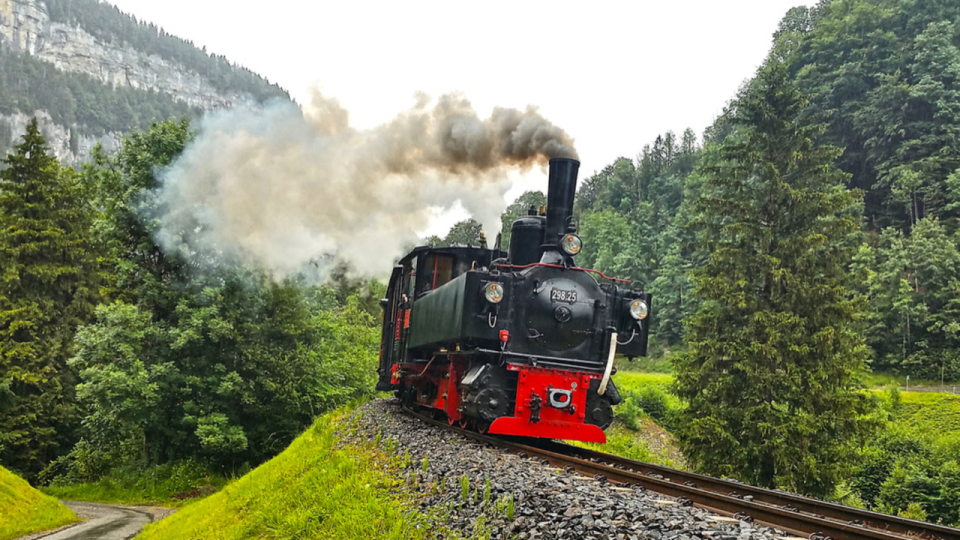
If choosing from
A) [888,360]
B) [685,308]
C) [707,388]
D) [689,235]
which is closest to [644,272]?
[689,235]

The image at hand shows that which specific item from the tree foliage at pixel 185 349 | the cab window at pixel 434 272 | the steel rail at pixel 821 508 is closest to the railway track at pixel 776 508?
the steel rail at pixel 821 508

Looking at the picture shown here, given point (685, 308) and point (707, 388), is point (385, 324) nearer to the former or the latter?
point (707, 388)

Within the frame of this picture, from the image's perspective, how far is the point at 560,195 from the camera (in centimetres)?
1058

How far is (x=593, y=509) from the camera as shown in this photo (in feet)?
17.0

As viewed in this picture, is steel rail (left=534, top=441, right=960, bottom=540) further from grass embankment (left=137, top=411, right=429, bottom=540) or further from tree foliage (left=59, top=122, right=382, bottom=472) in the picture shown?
tree foliage (left=59, top=122, right=382, bottom=472)

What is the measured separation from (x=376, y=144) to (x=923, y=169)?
49.0 meters

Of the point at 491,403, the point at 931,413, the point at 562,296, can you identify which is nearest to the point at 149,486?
the point at 491,403

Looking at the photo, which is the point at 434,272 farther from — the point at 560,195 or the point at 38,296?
the point at 38,296

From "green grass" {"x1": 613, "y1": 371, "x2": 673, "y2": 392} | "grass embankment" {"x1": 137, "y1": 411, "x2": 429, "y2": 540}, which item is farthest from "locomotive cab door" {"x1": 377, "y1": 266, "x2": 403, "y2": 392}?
"green grass" {"x1": 613, "y1": 371, "x2": 673, "y2": 392}

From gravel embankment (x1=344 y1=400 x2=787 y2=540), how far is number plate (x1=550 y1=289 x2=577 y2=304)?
2447 mm

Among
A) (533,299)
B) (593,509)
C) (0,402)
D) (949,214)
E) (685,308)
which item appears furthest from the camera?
(685,308)

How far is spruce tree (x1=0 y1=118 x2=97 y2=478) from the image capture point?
2442 cm

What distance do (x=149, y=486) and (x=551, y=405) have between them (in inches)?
661

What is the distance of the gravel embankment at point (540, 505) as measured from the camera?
→ 15.4ft
